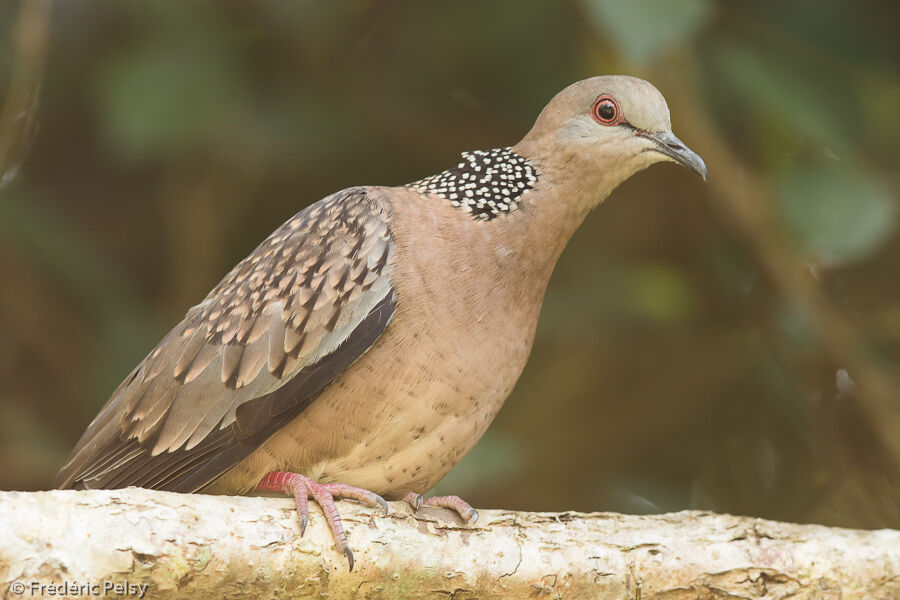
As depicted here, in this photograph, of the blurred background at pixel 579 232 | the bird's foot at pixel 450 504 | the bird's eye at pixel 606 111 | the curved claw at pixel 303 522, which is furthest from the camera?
the blurred background at pixel 579 232

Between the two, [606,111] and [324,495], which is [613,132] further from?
[324,495]

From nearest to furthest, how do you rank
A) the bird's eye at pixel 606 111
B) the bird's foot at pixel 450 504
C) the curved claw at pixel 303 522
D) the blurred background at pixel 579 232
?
the curved claw at pixel 303 522
the bird's foot at pixel 450 504
the bird's eye at pixel 606 111
the blurred background at pixel 579 232

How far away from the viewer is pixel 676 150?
11.3 feet

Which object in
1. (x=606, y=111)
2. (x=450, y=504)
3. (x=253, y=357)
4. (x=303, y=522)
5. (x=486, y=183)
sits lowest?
(x=450, y=504)

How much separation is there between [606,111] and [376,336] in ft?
3.51

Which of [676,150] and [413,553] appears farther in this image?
[676,150]

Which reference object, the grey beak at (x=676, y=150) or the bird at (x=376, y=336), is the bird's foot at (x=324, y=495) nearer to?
the bird at (x=376, y=336)

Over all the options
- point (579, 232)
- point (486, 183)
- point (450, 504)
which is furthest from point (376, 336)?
point (579, 232)

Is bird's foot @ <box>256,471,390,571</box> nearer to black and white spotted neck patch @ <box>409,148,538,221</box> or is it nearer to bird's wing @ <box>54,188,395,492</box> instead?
bird's wing @ <box>54,188,395,492</box>

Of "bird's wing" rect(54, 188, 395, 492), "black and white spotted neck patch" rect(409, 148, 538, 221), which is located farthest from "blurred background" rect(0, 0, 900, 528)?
"bird's wing" rect(54, 188, 395, 492)

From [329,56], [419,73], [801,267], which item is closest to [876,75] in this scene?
[801,267]

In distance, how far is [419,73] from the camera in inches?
201

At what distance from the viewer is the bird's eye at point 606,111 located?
11.6ft

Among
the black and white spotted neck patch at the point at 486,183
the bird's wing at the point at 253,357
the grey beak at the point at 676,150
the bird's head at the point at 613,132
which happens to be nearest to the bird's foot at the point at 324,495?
the bird's wing at the point at 253,357
